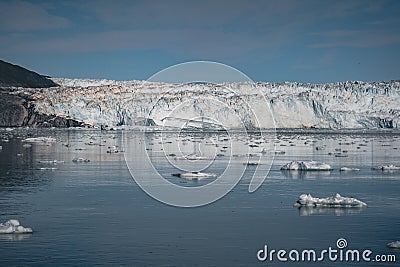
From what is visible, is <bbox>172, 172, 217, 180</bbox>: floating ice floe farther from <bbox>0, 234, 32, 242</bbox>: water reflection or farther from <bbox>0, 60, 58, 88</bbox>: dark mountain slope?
<bbox>0, 60, 58, 88</bbox>: dark mountain slope

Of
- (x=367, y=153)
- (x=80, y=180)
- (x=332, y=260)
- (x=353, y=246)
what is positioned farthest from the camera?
(x=367, y=153)

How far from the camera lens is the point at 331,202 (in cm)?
1358

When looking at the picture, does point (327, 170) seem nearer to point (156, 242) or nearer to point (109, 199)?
point (109, 199)

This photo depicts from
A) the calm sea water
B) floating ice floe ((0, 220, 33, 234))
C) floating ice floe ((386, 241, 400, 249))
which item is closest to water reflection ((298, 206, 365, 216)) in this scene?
the calm sea water

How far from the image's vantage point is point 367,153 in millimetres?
30984

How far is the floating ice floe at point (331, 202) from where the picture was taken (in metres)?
13.5

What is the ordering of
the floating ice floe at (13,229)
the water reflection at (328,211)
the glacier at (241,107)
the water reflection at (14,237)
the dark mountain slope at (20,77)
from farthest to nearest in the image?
the dark mountain slope at (20,77)
the glacier at (241,107)
the water reflection at (328,211)
the floating ice floe at (13,229)
the water reflection at (14,237)

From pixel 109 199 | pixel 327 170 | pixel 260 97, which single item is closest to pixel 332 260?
pixel 109 199

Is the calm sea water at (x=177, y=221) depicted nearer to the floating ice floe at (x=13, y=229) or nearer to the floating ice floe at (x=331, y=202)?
the floating ice floe at (x=13, y=229)

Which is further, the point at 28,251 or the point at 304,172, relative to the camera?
the point at 304,172

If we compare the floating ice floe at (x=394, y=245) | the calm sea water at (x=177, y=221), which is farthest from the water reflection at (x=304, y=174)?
the floating ice floe at (x=394, y=245)

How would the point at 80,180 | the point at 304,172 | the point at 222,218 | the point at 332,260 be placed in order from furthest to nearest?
the point at 304,172 < the point at 80,180 < the point at 222,218 < the point at 332,260

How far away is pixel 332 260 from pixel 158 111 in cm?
5838

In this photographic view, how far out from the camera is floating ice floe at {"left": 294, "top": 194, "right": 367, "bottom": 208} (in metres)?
13.5
